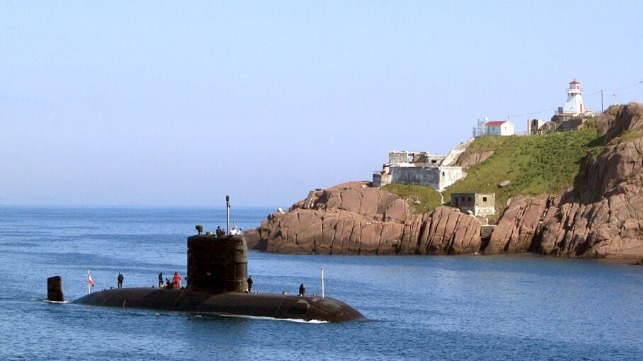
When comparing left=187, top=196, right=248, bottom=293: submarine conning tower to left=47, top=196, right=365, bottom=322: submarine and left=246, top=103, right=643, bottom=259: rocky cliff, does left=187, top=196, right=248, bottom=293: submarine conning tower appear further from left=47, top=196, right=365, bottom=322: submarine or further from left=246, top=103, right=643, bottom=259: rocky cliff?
left=246, top=103, right=643, bottom=259: rocky cliff

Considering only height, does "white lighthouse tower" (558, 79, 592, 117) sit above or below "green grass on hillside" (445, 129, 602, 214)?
above

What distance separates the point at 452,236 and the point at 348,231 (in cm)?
1153

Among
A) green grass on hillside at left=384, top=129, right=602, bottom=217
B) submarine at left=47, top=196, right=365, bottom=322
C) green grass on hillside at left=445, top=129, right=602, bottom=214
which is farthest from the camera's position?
green grass on hillside at left=445, top=129, right=602, bottom=214

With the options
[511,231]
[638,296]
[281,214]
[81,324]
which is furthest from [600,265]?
[81,324]

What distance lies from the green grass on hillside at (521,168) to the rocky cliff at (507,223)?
4.92 metres

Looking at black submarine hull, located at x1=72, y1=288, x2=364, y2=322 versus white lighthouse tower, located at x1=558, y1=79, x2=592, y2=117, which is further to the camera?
white lighthouse tower, located at x1=558, y1=79, x2=592, y2=117

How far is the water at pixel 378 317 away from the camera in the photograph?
5825cm

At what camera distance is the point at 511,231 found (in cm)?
12962

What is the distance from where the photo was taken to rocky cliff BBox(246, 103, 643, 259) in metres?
122

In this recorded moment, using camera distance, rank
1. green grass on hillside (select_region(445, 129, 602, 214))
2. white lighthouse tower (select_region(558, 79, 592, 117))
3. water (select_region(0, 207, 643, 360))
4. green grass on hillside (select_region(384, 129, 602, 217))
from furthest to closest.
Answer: white lighthouse tower (select_region(558, 79, 592, 117))
green grass on hillside (select_region(445, 129, 602, 214))
green grass on hillside (select_region(384, 129, 602, 217))
water (select_region(0, 207, 643, 360))

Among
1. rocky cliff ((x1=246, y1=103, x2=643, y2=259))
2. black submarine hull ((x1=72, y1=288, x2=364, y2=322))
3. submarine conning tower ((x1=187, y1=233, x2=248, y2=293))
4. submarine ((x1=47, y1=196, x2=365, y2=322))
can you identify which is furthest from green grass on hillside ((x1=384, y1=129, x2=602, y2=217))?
submarine conning tower ((x1=187, y1=233, x2=248, y2=293))

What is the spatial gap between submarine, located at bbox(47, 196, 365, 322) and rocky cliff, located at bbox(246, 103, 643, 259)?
6085cm

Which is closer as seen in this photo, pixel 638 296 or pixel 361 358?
pixel 361 358

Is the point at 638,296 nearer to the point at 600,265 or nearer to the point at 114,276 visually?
the point at 600,265
